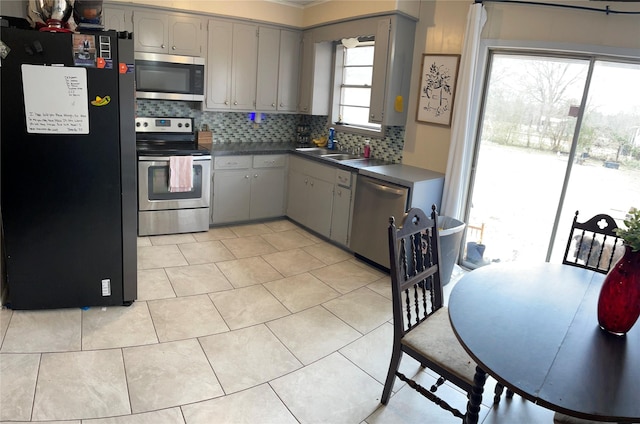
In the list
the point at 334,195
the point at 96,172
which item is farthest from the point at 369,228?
the point at 96,172

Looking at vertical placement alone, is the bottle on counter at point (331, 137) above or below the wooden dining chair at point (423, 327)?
above

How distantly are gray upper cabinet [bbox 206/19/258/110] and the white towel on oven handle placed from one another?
0.85 m

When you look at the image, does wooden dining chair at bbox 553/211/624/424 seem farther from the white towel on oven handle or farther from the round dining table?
the white towel on oven handle

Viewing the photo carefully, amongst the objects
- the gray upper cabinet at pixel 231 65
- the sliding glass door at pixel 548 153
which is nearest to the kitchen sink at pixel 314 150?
the gray upper cabinet at pixel 231 65

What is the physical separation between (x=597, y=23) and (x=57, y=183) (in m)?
3.96

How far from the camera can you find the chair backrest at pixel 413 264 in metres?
1.99

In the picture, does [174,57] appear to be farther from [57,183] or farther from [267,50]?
[57,183]

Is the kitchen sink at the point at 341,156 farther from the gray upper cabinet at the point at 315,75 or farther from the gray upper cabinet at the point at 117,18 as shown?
the gray upper cabinet at the point at 117,18

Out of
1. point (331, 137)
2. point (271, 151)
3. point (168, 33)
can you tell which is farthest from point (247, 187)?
point (168, 33)

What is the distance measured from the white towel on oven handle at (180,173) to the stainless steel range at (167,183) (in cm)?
2

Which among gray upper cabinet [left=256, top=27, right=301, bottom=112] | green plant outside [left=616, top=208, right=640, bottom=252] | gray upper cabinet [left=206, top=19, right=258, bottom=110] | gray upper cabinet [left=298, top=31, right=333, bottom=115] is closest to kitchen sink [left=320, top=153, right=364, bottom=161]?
gray upper cabinet [left=298, top=31, right=333, bottom=115]

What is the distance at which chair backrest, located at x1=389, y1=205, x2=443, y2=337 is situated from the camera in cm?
199

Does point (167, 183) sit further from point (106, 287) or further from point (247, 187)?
point (106, 287)

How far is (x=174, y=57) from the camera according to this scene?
439 cm
